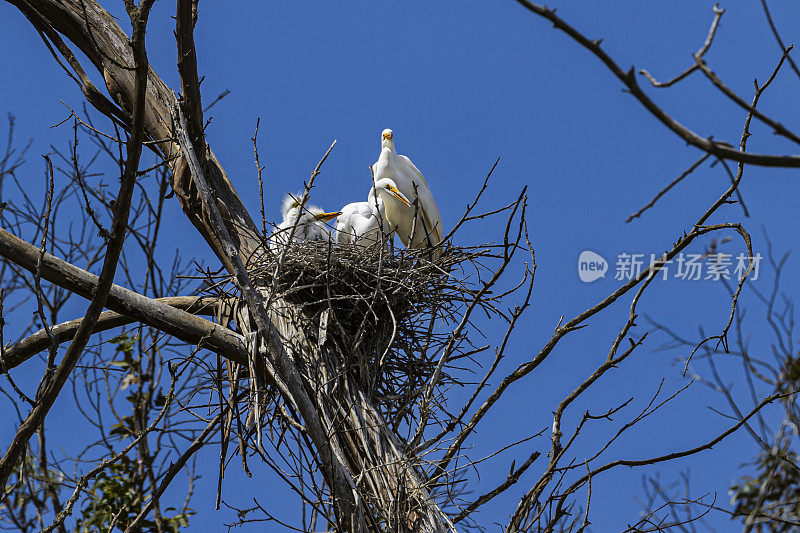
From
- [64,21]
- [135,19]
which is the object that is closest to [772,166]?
[135,19]

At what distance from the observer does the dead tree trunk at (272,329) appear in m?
3.02

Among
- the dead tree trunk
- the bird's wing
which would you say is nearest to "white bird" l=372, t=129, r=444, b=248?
the bird's wing

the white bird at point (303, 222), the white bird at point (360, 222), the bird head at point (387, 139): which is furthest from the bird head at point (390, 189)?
the white bird at point (303, 222)

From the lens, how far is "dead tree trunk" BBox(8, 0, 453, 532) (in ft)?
9.92

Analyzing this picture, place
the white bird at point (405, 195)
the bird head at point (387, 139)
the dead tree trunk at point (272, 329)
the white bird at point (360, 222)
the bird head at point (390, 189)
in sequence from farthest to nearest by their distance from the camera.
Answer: the bird head at point (387, 139), the white bird at point (405, 195), the bird head at point (390, 189), the white bird at point (360, 222), the dead tree trunk at point (272, 329)

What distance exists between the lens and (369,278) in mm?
3879

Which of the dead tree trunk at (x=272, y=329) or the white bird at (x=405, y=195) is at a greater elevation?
the white bird at (x=405, y=195)

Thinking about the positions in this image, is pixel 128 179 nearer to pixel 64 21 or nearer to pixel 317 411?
pixel 317 411

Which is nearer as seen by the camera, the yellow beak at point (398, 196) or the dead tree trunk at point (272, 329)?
the dead tree trunk at point (272, 329)

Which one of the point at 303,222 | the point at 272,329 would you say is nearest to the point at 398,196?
the point at 303,222

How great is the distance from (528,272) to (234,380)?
134cm

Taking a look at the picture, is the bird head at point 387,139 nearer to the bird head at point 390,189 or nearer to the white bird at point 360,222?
the bird head at point 390,189

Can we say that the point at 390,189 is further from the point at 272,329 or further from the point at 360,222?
the point at 272,329

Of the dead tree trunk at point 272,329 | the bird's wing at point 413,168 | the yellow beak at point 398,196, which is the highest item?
the bird's wing at point 413,168
